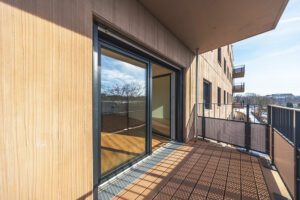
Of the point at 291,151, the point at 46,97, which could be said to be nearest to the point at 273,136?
the point at 291,151

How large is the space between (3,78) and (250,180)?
3068 mm

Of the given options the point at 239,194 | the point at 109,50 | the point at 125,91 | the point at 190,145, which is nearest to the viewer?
the point at 239,194

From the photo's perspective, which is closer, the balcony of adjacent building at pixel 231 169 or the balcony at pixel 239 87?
the balcony of adjacent building at pixel 231 169

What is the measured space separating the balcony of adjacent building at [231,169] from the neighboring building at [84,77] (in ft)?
1.27

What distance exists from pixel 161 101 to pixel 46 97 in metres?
3.10

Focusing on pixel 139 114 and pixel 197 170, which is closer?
pixel 197 170

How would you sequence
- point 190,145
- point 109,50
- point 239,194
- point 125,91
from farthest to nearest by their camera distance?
point 190,145, point 125,91, point 109,50, point 239,194

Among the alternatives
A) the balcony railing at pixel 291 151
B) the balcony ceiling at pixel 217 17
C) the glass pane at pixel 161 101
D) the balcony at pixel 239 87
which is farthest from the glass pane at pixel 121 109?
the balcony at pixel 239 87

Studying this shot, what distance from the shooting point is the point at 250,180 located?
5.90 ft

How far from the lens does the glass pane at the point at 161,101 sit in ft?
11.7

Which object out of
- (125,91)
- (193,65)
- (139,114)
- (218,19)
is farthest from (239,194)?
(193,65)

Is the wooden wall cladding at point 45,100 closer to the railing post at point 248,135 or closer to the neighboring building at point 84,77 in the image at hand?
the neighboring building at point 84,77

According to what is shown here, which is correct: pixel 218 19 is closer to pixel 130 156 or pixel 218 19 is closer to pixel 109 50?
pixel 109 50

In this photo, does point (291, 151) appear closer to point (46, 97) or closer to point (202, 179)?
point (202, 179)
